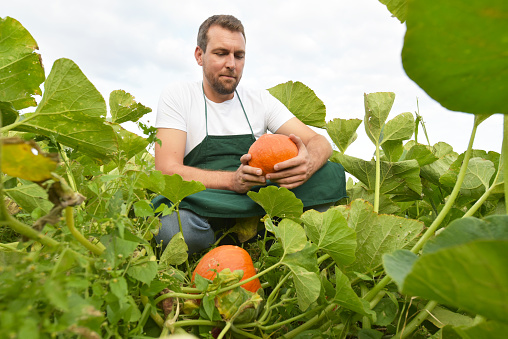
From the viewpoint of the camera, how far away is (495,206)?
4.34ft

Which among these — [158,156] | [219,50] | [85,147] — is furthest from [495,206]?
[219,50]

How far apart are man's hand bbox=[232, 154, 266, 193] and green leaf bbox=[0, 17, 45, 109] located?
2.68ft

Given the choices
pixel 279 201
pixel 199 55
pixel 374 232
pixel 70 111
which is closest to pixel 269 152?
pixel 279 201

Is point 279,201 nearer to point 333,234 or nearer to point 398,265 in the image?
point 333,234

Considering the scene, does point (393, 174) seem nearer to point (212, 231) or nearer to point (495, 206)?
point (495, 206)

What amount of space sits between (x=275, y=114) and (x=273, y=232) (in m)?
1.52

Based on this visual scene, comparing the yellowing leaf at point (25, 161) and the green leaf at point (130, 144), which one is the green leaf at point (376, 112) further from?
the yellowing leaf at point (25, 161)

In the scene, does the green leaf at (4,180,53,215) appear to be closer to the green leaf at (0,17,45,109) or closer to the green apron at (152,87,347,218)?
the green leaf at (0,17,45,109)

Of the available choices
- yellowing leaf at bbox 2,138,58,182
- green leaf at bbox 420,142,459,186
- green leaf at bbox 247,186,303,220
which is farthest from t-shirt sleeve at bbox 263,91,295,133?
yellowing leaf at bbox 2,138,58,182

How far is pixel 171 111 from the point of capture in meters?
2.18

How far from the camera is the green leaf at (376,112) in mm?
1524

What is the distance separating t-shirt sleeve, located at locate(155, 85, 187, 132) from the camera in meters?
2.15

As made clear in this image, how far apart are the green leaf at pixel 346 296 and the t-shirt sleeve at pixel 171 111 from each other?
1.46 meters

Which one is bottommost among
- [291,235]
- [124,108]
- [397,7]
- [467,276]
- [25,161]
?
[291,235]
